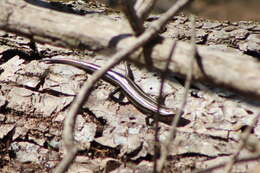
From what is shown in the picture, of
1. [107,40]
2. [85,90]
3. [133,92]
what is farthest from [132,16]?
[133,92]

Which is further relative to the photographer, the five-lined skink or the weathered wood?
the five-lined skink

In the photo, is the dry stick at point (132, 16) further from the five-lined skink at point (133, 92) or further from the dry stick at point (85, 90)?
the five-lined skink at point (133, 92)

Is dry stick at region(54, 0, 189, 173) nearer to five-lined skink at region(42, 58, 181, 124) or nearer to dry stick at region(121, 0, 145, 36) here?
dry stick at region(121, 0, 145, 36)

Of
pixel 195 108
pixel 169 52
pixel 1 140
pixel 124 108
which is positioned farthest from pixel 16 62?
pixel 169 52

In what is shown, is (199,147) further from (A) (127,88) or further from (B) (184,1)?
(B) (184,1)

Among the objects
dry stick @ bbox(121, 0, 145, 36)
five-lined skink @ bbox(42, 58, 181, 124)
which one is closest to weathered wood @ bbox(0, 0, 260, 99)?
dry stick @ bbox(121, 0, 145, 36)

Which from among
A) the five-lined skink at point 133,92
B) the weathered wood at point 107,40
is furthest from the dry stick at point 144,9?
the five-lined skink at point 133,92
